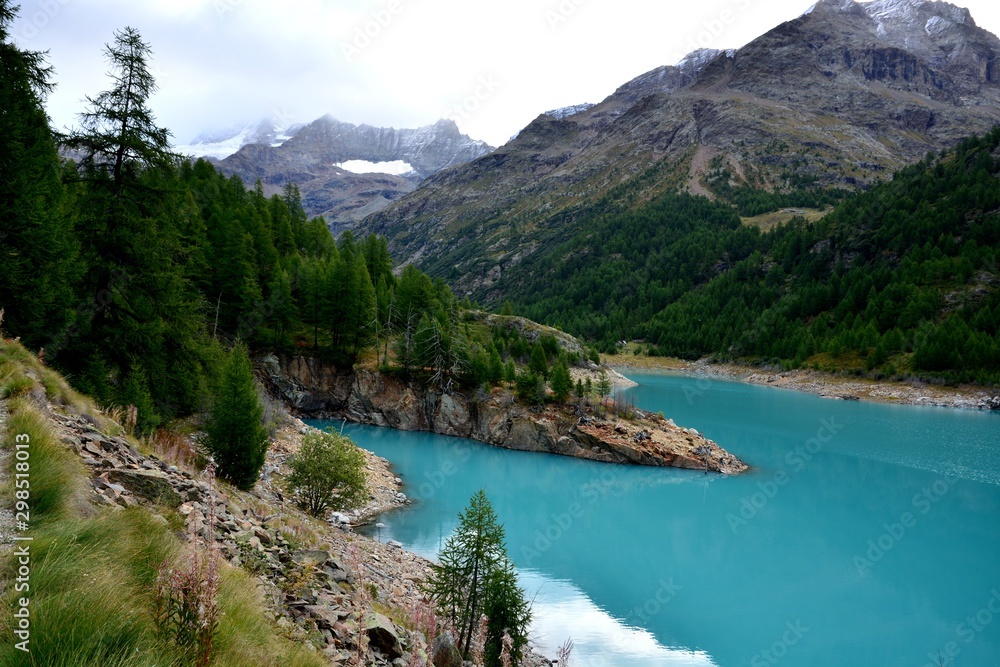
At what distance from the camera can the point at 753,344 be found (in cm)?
11275

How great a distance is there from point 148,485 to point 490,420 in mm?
40433

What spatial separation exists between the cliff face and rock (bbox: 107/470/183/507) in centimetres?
3779

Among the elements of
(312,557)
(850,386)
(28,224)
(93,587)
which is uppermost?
(28,224)

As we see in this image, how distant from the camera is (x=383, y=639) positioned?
874 centimetres

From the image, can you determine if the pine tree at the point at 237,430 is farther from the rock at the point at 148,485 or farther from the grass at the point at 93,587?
the grass at the point at 93,587

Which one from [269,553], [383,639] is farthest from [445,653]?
[269,553]

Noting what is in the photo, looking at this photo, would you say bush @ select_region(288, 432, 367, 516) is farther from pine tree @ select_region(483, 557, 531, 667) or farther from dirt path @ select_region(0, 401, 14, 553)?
dirt path @ select_region(0, 401, 14, 553)

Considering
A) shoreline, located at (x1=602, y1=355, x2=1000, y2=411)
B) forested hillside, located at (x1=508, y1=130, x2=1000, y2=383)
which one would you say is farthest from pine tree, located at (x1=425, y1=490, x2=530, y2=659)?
forested hillside, located at (x1=508, y1=130, x2=1000, y2=383)

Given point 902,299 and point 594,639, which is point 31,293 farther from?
point 902,299

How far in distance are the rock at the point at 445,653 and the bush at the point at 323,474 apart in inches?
489

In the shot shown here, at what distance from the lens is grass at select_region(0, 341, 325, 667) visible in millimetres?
3225

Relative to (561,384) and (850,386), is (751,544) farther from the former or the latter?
(850,386)

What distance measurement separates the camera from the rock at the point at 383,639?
854 centimetres

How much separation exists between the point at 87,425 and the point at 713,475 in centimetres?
3945
